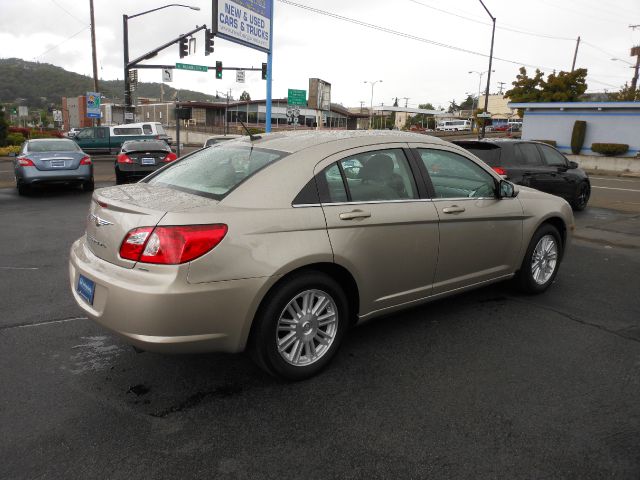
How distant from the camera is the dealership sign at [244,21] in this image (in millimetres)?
15922

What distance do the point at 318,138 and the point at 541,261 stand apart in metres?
2.81

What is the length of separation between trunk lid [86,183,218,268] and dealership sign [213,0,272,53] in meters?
13.9

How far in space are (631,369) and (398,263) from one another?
1774mm

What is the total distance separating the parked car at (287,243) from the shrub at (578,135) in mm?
28789

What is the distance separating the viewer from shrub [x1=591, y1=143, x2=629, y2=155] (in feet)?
90.6

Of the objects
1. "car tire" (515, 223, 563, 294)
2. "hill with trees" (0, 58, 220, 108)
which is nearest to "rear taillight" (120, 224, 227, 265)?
"car tire" (515, 223, 563, 294)

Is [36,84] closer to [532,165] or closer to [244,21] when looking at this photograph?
[244,21]

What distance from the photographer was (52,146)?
12633mm

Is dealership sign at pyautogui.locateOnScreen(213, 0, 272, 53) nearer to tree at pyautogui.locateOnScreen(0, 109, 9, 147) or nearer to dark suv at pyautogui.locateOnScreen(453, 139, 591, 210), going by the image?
dark suv at pyautogui.locateOnScreen(453, 139, 591, 210)

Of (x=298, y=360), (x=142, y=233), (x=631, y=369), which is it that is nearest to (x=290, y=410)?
(x=298, y=360)

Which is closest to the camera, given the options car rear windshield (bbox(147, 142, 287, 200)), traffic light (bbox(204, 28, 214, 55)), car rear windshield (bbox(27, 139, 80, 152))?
car rear windshield (bbox(147, 142, 287, 200))

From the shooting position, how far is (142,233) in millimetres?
2930

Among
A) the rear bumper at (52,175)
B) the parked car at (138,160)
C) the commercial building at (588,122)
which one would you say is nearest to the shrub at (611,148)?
the commercial building at (588,122)

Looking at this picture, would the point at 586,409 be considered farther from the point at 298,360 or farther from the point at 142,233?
the point at 142,233
